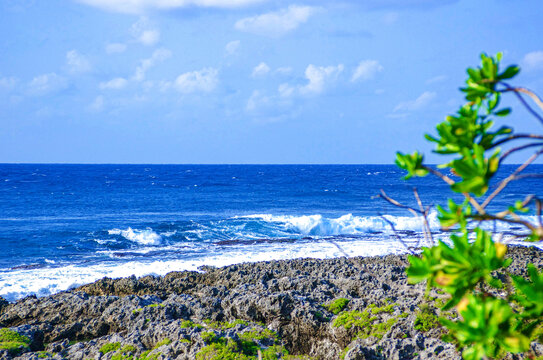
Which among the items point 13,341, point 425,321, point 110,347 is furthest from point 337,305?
point 13,341

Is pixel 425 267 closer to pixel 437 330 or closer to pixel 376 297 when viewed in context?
pixel 437 330

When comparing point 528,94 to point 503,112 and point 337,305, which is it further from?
point 337,305

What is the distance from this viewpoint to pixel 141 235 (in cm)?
2488

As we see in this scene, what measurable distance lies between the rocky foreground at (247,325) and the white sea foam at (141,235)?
16.8 m

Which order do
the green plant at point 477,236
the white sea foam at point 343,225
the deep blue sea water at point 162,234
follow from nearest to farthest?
the green plant at point 477,236 < the deep blue sea water at point 162,234 < the white sea foam at point 343,225

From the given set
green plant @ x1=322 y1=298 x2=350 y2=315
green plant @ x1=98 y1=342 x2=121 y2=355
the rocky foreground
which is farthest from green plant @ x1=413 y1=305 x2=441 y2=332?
green plant @ x1=98 y1=342 x2=121 y2=355

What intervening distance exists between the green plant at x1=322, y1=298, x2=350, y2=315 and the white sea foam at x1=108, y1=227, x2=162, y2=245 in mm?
19100

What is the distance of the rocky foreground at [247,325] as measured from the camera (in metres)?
4.18

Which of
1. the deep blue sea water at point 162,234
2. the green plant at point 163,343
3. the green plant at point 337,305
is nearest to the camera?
the green plant at point 163,343

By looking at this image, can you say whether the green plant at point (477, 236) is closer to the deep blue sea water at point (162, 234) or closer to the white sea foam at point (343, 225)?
the deep blue sea water at point (162, 234)

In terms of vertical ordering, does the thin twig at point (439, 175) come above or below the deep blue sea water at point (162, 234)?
above

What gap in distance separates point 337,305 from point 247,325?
3.99ft

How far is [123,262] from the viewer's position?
18.0 meters

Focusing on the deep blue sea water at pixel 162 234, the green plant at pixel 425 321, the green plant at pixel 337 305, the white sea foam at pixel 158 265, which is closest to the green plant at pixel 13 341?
the green plant at pixel 337 305
